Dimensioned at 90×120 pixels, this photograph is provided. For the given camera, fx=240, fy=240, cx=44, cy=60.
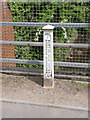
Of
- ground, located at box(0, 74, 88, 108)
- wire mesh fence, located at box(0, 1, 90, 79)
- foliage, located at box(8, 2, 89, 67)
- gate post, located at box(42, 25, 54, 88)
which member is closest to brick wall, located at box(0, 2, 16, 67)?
wire mesh fence, located at box(0, 1, 90, 79)

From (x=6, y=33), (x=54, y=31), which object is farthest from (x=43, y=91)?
(x=6, y=33)

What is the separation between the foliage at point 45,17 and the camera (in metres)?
6.39

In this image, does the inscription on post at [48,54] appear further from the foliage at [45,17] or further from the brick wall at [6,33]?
the brick wall at [6,33]

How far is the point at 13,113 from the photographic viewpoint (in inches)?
169

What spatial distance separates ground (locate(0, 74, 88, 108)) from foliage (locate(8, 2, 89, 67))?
1156mm

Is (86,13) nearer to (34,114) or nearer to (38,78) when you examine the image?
(38,78)

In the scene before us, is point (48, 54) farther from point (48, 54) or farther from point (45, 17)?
point (45, 17)

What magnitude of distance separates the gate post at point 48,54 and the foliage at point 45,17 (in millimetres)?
1272

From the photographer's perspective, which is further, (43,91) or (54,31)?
(54,31)

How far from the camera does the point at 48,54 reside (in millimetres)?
5148

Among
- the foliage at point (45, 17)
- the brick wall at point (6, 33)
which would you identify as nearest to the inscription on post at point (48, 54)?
the foliage at point (45, 17)

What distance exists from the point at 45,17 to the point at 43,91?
235 cm

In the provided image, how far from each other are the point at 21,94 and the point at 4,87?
1.82 feet

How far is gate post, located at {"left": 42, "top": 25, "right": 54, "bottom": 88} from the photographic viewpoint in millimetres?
5070
